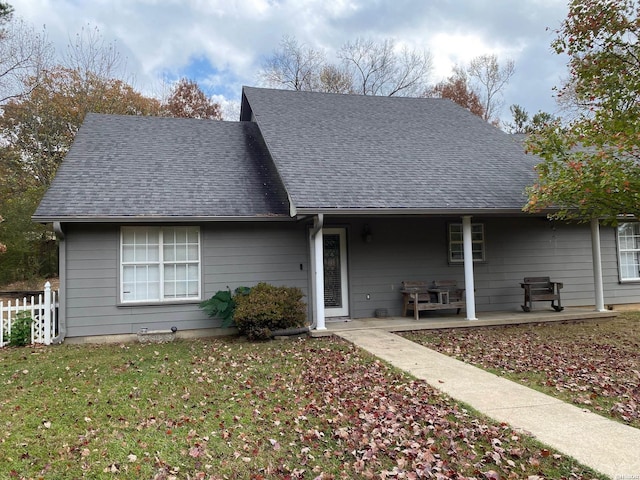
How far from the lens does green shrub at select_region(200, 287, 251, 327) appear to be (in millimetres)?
8773

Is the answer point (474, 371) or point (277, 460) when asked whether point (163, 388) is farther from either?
point (474, 371)

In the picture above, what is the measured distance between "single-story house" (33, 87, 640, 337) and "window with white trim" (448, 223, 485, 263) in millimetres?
34

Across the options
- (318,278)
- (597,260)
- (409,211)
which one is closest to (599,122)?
(409,211)

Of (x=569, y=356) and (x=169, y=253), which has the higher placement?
(x=169, y=253)

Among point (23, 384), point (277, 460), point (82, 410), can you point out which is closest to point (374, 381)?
point (277, 460)

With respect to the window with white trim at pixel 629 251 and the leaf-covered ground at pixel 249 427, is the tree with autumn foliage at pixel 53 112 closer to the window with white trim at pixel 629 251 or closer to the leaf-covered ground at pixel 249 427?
the leaf-covered ground at pixel 249 427

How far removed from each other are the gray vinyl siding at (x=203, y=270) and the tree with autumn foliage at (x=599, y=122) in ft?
16.2

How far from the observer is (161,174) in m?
9.82

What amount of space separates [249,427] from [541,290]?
8517mm

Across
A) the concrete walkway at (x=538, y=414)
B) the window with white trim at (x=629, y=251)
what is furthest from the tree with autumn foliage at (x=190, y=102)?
the concrete walkway at (x=538, y=414)

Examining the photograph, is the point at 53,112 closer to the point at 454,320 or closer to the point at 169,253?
the point at 169,253

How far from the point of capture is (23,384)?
5.76 metres

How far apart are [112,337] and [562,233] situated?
10564mm

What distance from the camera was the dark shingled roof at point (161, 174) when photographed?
866 cm
